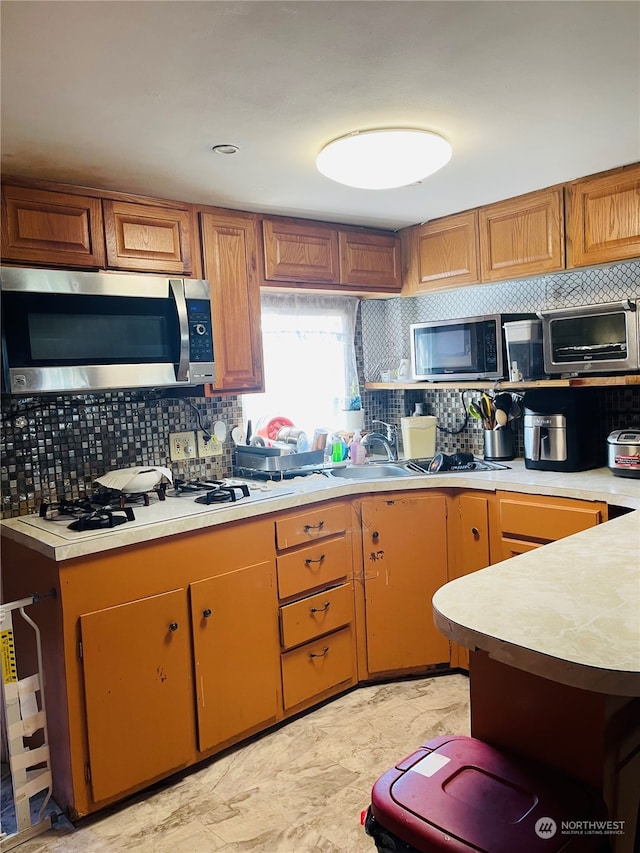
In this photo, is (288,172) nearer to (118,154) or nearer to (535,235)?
(118,154)

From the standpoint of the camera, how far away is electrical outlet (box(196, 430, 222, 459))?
2953mm

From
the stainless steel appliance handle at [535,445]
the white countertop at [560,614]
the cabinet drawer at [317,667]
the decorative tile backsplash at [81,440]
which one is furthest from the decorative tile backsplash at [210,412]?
the white countertop at [560,614]

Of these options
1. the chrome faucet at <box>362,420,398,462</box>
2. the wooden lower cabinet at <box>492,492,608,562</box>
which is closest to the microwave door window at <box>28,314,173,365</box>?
the chrome faucet at <box>362,420,398,462</box>

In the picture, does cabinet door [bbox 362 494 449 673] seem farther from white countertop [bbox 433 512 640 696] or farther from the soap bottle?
white countertop [bbox 433 512 640 696]

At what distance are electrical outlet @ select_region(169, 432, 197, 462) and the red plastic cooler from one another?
6.28ft

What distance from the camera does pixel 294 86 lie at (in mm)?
1702

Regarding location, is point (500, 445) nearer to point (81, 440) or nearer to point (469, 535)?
point (469, 535)

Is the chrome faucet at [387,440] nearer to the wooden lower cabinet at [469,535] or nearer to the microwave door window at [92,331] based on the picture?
the wooden lower cabinet at [469,535]

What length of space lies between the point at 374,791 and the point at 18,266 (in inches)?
76.7

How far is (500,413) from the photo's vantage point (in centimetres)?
316

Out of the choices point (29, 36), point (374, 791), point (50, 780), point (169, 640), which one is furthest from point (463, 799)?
point (29, 36)

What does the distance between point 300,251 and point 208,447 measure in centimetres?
100

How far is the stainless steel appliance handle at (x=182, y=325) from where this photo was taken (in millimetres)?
2514

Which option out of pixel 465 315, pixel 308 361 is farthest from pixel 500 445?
pixel 308 361
